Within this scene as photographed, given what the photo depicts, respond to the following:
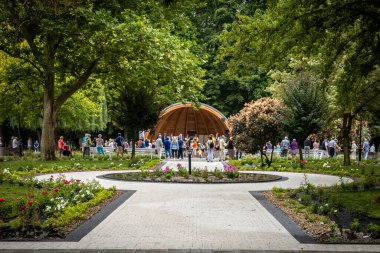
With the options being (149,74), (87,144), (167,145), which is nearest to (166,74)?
(149,74)

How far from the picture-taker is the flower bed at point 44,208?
8211 mm

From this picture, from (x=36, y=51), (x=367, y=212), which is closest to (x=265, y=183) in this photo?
(x=367, y=212)

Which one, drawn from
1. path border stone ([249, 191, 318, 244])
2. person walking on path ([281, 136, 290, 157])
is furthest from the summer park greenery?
person walking on path ([281, 136, 290, 157])

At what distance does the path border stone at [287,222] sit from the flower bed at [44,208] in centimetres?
419

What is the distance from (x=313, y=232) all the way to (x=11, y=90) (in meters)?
29.0

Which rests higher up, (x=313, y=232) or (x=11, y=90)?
(x=11, y=90)

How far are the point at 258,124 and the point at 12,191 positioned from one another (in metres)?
13.4

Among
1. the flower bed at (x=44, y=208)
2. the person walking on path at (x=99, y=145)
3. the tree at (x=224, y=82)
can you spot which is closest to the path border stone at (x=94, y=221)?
the flower bed at (x=44, y=208)

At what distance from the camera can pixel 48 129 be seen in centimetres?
2761

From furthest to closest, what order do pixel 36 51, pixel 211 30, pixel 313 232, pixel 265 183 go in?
pixel 211 30 < pixel 36 51 < pixel 265 183 < pixel 313 232

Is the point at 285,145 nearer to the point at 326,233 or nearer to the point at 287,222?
the point at 287,222

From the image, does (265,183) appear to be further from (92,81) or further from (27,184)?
(92,81)

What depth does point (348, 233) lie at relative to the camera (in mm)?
8016

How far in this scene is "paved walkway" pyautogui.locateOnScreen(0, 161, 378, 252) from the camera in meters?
7.43
